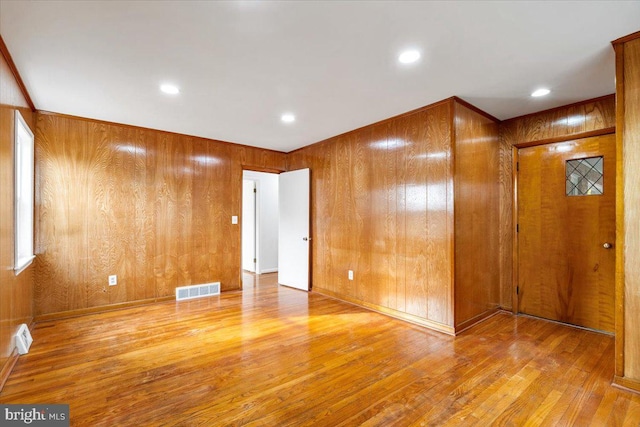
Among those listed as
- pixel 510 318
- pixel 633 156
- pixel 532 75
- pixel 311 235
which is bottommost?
pixel 510 318

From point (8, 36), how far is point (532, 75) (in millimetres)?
3946

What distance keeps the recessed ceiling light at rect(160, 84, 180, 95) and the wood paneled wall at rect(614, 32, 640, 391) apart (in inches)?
138

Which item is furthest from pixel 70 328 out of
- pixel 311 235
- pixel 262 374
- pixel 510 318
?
pixel 510 318

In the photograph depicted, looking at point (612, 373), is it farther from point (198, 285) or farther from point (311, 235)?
point (198, 285)

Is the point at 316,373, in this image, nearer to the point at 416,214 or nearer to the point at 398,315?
the point at 398,315

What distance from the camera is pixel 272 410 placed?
1835mm

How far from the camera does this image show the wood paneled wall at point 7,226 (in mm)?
2121

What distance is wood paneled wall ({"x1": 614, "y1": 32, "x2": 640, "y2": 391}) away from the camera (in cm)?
203

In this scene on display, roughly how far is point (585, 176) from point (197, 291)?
509 centimetres

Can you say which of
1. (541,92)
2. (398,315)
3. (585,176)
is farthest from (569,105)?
(398,315)

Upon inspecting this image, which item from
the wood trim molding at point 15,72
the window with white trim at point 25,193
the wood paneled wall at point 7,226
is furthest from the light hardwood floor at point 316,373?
the wood trim molding at point 15,72

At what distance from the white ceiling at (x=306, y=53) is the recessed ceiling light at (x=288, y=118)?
0.12m

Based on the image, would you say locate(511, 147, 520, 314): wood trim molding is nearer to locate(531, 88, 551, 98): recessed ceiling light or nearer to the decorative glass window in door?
the decorative glass window in door
